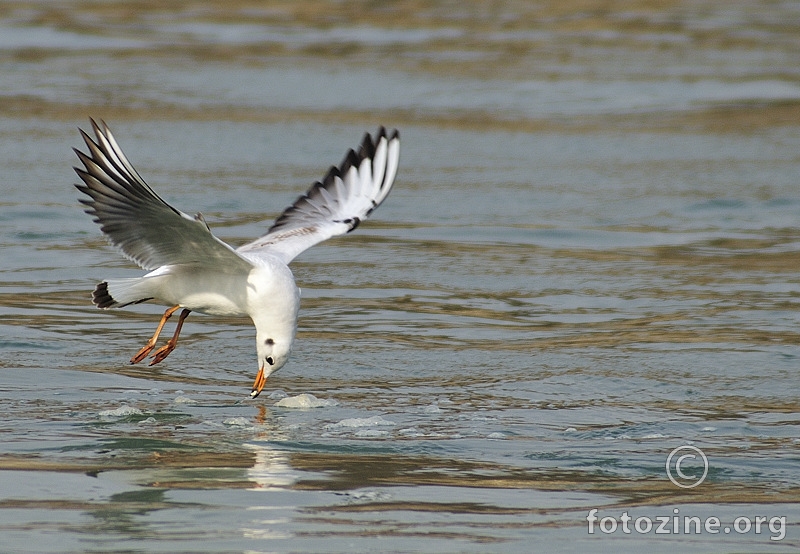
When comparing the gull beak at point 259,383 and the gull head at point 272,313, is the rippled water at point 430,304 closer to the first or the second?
the gull beak at point 259,383

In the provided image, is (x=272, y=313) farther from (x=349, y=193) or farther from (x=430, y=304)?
(x=430, y=304)

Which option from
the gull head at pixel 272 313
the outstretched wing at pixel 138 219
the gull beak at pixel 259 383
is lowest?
the gull beak at pixel 259 383

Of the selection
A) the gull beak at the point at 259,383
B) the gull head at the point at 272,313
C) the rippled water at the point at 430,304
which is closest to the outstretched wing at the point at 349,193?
the rippled water at the point at 430,304

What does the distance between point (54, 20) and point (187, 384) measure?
14759 millimetres

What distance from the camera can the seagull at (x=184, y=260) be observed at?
630 cm

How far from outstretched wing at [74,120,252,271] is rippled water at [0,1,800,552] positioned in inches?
29.6

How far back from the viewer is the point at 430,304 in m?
9.08

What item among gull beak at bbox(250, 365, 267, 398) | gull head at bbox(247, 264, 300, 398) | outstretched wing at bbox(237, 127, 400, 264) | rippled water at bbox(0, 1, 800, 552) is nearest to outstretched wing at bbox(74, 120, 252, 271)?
gull head at bbox(247, 264, 300, 398)

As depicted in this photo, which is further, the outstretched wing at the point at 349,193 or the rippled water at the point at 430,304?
the outstretched wing at the point at 349,193

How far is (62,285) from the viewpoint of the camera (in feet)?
30.5

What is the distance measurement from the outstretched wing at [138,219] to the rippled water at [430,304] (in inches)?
29.6

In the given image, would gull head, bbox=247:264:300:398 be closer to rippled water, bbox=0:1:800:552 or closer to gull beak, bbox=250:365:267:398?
gull beak, bbox=250:365:267:398

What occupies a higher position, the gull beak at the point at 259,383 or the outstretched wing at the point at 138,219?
the outstretched wing at the point at 138,219

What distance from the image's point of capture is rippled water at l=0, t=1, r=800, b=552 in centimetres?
530
